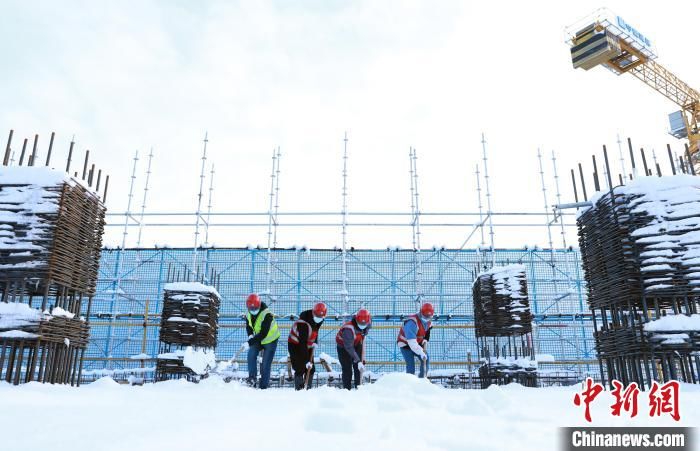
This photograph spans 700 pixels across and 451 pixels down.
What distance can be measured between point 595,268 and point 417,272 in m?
11.5

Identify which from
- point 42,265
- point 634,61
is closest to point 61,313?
point 42,265

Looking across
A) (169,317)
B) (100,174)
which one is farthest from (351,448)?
(169,317)

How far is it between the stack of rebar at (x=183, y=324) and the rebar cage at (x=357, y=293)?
7.98 meters

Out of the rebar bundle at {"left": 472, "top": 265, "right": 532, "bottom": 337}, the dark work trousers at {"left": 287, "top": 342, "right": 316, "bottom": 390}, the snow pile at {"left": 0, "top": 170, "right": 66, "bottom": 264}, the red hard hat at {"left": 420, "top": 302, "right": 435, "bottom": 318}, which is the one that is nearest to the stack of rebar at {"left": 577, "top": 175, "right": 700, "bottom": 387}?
the red hard hat at {"left": 420, "top": 302, "right": 435, "bottom": 318}

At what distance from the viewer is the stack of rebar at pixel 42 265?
6.56 metres

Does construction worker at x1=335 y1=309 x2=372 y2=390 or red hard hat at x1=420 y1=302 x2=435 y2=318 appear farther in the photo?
red hard hat at x1=420 y1=302 x2=435 y2=318

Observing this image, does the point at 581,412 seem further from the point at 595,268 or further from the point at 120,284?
the point at 120,284

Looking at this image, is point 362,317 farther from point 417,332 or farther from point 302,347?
point 302,347

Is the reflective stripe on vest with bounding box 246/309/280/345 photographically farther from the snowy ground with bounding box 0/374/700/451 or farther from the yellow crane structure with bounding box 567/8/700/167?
the yellow crane structure with bounding box 567/8/700/167

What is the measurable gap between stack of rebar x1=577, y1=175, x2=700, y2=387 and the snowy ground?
7.65 ft

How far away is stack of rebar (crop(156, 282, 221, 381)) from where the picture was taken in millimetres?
11359

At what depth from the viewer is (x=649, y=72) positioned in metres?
33.0

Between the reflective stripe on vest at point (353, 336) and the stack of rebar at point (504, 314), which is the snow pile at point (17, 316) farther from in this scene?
the stack of rebar at point (504, 314)

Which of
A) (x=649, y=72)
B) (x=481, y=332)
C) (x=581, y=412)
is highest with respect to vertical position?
(x=649, y=72)
